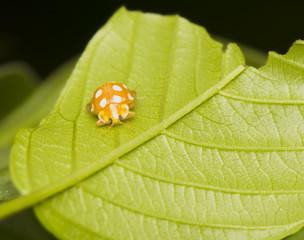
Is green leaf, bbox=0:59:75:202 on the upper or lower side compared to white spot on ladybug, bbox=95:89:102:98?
lower

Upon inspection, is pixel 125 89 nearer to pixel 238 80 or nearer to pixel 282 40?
pixel 238 80

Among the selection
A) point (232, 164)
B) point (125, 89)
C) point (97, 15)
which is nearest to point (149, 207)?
point (232, 164)

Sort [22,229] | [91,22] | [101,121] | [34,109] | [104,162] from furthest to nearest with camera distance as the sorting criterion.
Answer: [91,22]
[34,109]
[22,229]
[101,121]
[104,162]

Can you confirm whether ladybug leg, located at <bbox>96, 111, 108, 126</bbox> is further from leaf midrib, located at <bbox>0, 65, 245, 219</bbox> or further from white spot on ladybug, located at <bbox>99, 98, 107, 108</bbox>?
leaf midrib, located at <bbox>0, 65, 245, 219</bbox>

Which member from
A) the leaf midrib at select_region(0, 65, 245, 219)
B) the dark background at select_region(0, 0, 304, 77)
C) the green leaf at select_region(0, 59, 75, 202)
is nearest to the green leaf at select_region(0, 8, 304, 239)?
the leaf midrib at select_region(0, 65, 245, 219)

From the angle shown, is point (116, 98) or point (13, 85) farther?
point (13, 85)

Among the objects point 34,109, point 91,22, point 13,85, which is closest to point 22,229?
point 34,109

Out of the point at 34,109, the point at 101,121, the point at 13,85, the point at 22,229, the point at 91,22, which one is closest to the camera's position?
the point at 101,121

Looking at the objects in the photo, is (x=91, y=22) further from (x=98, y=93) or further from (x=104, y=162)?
(x=104, y=162)
